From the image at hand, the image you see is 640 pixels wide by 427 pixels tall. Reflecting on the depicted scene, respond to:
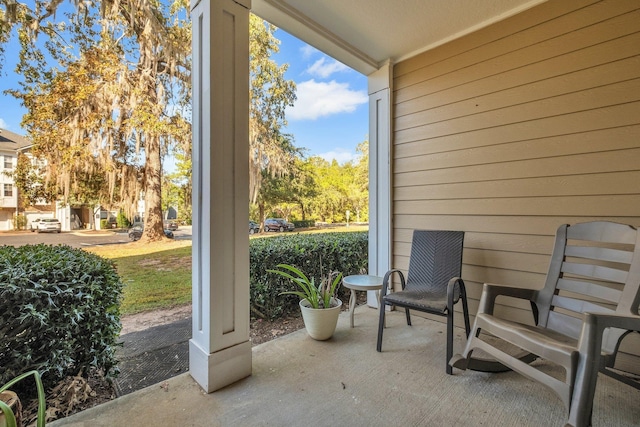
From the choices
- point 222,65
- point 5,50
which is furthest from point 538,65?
point 5,50

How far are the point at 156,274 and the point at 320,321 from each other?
208 centimetres

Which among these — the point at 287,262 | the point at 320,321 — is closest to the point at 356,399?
the point at 320,321

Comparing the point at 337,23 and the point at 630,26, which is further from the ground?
the point at 337,23

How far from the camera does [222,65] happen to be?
1694mm

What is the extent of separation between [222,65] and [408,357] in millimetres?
2281

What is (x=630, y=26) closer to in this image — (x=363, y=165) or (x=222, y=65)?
(x=222, y=65)

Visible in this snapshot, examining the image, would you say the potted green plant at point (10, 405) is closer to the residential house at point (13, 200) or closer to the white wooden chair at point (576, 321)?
the residential house at point (13, 200)

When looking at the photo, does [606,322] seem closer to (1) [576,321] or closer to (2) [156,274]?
(1) [576,321]

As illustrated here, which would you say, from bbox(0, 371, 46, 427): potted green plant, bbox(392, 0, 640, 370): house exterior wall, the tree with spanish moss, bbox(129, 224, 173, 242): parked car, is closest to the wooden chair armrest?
bbox(392, 0, 640, 370): house exterior wall

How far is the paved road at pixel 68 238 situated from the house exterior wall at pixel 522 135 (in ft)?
9.08

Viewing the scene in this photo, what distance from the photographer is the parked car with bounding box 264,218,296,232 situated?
15.2ft

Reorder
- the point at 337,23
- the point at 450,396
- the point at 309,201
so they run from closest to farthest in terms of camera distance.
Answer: the point at 450,396, the point at 337,23, the point at 309,201

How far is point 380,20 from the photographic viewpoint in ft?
7.87

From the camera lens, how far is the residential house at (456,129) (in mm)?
1715
